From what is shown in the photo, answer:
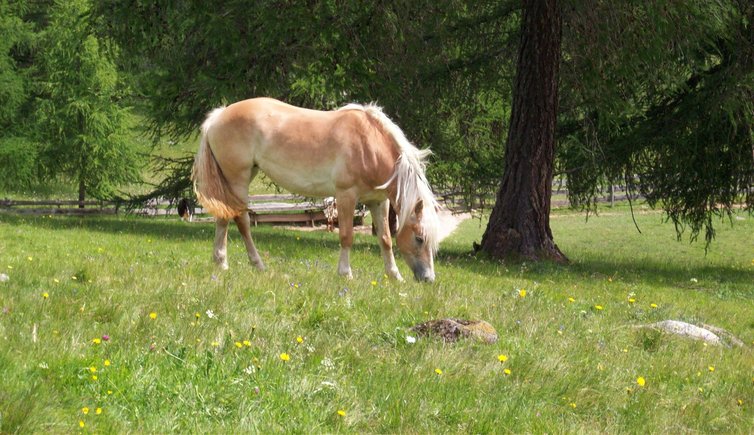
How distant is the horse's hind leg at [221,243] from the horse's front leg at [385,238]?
6.10 feet

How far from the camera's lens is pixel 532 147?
17016mm

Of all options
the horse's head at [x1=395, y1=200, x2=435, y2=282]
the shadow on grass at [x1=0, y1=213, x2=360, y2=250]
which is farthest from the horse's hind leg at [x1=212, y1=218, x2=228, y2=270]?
the shadow on grass at [x1=0, y1=213, x2=360, y2=250]

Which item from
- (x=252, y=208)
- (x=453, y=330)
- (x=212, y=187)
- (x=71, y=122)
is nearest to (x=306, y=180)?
(x=212, y=187)

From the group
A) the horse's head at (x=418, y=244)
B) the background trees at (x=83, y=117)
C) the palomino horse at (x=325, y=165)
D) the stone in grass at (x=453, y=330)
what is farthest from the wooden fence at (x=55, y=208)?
the stone in grass at (x=453, y=330)

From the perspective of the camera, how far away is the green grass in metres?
4.85

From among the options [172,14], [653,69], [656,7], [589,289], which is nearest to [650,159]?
[653,69]

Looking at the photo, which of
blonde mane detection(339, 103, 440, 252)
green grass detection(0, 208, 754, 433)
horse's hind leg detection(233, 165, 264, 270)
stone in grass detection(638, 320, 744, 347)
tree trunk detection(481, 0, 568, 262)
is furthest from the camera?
tree trunk detection(481, 0, 568, 262)

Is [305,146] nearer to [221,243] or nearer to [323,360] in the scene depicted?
[221,243]

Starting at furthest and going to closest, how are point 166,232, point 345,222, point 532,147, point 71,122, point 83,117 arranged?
point 71,122, point 83,117, point 166,232, point 532,147, point 345,222

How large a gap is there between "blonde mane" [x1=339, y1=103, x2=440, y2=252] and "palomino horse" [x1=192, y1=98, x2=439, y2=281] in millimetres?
12

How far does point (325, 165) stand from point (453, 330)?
13.9 ft

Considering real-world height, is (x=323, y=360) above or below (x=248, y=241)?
below

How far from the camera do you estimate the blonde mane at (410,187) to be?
10539 mm

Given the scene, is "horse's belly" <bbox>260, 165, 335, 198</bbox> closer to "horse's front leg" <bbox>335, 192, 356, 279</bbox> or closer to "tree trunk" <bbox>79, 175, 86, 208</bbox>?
"horse's front leg" <bbox>335, 192, 356, 279</bbox>
